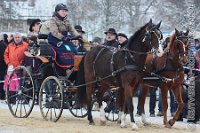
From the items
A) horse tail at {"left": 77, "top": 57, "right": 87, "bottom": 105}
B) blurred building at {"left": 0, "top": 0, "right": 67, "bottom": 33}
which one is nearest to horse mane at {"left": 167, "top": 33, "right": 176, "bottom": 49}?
horse tail at {"left": 77, "top": 57, "right": 87, "bottom": 105}

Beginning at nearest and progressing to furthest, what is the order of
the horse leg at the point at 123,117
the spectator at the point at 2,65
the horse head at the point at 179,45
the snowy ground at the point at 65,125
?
the snowy ground at the point at 65,125
the horse leg at the point at 123,117
the horse head at the point at 179,45
the spectator at the point at 2,65

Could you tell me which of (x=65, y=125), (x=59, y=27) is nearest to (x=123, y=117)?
(x=65, y=125)

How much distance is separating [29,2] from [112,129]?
2136 inches

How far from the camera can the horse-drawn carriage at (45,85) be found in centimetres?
1275

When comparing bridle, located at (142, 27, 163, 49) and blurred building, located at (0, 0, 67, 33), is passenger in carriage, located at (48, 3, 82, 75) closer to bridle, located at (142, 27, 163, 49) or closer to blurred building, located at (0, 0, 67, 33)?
bridle, located at (142, 27, 163, 49)

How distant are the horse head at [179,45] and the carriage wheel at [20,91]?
3.28 meters

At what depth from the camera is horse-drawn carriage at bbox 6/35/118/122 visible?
12750 mm

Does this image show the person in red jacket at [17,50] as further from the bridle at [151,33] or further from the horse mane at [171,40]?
the bridle at [151,33]

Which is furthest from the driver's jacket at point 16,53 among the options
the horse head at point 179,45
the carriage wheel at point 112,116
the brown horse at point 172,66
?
the horse head at point 179,45

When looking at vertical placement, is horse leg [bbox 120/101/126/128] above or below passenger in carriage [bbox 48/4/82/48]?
below

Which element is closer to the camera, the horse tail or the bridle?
the bridle

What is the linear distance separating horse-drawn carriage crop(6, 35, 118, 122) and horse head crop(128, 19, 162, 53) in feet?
5.48

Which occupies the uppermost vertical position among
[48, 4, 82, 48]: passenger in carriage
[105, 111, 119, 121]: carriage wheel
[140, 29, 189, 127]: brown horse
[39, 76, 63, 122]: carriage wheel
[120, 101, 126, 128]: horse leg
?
[48, 4, 82, 48]: passenger in carriage

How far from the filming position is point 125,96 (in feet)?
38.0
